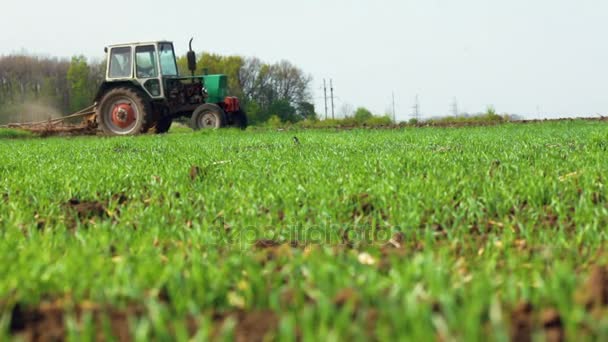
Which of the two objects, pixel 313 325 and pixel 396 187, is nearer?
pixel 313 325

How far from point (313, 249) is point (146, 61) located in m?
15.6

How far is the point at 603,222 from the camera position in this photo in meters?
3.15

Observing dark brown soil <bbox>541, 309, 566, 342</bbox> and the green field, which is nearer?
dark brown soil <bbox>541, 309, 566, 342</bbox>

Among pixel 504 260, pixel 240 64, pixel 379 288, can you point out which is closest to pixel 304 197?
pixel 504 260

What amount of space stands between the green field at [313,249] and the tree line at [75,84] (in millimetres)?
37377

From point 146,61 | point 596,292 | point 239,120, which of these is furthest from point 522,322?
point 239,120

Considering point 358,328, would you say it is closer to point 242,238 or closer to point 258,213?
point 242,238

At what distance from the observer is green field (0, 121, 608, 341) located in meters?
1.37

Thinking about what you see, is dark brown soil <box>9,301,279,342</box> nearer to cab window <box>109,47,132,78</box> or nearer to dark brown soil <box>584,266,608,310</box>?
dark brown soil <box>584,266,608,310</box>

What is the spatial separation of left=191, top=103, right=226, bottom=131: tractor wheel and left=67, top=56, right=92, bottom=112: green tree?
32.1 meters

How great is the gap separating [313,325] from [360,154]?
5.30 m

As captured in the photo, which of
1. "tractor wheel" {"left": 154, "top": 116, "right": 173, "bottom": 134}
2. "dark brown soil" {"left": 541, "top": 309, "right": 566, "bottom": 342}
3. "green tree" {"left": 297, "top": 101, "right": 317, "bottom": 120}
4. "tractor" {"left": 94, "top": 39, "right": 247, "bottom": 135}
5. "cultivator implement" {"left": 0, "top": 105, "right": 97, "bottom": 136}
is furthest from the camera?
"green tree" {"left": 297, "top": 101, "right": 317, "bottom": 120}

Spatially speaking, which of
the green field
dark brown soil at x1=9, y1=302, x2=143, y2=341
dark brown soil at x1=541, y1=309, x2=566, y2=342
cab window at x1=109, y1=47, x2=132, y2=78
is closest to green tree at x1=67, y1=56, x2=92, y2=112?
cab window at x1=109, y1=47, x2=132, y2=78

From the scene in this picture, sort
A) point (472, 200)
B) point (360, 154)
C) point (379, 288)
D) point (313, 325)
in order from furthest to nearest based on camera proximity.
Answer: point (360, 154) → point (472, 200) → point (379, 288) → point (313, 325)
